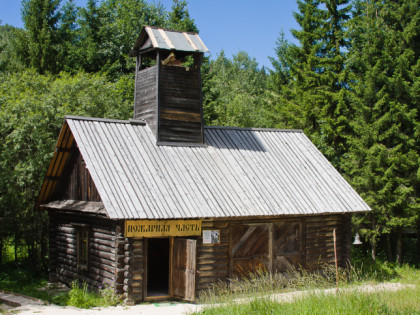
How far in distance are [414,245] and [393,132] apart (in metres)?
6.59

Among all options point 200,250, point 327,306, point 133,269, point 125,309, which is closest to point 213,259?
point 200,250

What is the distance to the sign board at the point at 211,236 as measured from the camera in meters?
15.1

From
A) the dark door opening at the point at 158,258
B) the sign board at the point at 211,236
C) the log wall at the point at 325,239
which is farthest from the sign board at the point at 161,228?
the log wall at the point at 325,239

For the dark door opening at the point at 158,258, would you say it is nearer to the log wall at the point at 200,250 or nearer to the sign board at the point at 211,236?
the log wall at the point at 200,250

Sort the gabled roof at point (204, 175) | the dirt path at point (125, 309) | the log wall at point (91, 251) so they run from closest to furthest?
the dirt path at point (125, 309) → the log wall at point (91, 251) → the gabled roof at point (204, 175)

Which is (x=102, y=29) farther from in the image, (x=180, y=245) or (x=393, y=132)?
(x=180, y=245)

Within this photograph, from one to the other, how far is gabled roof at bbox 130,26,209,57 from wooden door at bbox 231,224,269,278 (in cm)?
663

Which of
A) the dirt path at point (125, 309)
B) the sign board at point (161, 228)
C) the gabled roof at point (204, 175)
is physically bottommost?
the dirt path at point (125, 309)

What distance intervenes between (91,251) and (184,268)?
3074mm

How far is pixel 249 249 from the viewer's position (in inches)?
626

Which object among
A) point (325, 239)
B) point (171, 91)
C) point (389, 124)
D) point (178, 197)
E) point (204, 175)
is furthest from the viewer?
point (389, 124)

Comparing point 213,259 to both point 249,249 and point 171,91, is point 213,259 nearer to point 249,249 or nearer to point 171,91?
point 249,249

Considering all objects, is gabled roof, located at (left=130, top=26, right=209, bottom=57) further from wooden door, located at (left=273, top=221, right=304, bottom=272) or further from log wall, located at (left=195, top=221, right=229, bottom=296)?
wooden door, located at (left=273, top=221, right=304, bottom=272)

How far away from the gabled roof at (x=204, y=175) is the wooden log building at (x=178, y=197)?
4cm
